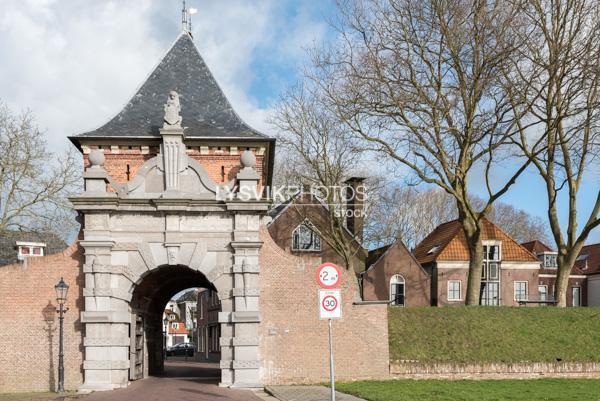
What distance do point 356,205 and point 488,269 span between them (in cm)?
1185

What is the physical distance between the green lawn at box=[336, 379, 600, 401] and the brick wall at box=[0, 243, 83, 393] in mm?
7789

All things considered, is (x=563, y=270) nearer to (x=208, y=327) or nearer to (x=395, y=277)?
(x=395, y=277)

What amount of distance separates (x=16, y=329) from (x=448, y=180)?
1591cm

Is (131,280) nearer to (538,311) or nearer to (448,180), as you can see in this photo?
(448,180)

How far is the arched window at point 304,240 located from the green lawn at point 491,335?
64.6ft

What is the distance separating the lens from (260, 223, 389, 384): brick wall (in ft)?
64.5

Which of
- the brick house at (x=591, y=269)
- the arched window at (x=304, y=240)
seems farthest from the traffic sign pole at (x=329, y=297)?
the brick house at (x=591, y=269)

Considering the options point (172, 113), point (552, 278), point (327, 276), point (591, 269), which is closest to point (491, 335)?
point (327, 276)

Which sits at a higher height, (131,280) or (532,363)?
(131,280)

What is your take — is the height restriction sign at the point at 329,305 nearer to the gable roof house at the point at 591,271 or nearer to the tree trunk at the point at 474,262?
the tree trunk at the point at 474,262

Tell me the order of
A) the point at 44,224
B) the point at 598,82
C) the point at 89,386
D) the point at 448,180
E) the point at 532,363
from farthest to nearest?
1. the point at 44,224
2. the point at 448,180
3. the point at 598,82
4. the point at 532,363
5. the point at 89,386

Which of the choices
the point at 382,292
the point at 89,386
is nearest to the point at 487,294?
the point at 382,292

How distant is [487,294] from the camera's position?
1775 inches

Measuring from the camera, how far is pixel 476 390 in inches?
671
